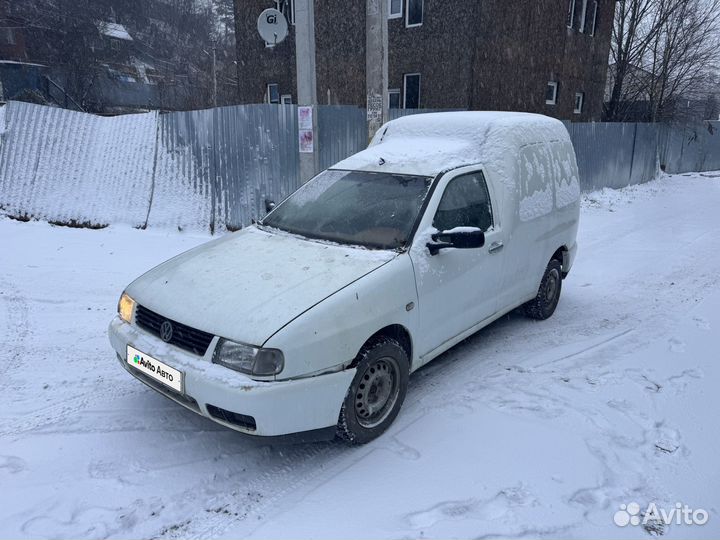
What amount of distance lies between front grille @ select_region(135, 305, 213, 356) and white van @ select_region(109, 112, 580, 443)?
0.04 ft

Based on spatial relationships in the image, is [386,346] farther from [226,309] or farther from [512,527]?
[512,527]

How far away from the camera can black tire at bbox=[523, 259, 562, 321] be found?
5344 mm

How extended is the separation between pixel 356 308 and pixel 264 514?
1.21m

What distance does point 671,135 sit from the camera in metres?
21.0

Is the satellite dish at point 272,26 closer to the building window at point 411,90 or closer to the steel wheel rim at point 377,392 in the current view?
the steel wheel rim at point 377,392

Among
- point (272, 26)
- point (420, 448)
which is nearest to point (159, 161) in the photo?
point (272, 26)

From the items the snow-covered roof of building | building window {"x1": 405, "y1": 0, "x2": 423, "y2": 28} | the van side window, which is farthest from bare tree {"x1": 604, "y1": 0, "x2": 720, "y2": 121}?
the snow-covered roof of building

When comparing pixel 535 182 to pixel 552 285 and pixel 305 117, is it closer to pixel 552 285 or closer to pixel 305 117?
pixel 552 285

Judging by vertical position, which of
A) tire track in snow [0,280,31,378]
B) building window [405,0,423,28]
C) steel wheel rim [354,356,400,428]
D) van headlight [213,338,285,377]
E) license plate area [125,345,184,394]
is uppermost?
building window [405,0,423,28]

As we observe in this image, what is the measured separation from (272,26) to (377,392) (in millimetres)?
6609

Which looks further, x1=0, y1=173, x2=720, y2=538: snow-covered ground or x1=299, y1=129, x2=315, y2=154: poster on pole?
x1=299, y1=129, x2=315, y2=154: poster on pole

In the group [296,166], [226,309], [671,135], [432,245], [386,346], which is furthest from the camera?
[671,135]

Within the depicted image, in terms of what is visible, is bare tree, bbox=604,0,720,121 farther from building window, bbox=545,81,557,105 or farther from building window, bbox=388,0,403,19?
building window, bbox=388,0,403,19

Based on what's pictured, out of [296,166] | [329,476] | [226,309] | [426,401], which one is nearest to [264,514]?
[329,476]
